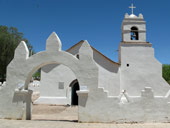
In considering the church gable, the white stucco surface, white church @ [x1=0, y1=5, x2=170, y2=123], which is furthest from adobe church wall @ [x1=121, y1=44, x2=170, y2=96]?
white church @ [x1=0, y1=5, x2=170, y2=123]

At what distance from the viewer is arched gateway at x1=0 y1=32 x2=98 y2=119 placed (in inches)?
376

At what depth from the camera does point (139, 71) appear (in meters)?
17.2

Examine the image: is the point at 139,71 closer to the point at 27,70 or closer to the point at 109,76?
the point at 109,76

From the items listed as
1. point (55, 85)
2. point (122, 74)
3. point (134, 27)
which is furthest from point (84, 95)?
point (134, 27)

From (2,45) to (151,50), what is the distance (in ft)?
70.1

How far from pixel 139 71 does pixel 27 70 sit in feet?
35.9

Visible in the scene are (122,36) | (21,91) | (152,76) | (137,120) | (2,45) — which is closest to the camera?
(137,120)

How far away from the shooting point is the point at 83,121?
29.9ft

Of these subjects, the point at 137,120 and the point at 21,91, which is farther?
the point at 21,91

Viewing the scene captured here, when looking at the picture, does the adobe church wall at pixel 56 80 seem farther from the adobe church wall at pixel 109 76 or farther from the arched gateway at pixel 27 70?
the arched gateway at pixel 27 70

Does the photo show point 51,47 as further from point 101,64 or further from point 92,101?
point 101,64

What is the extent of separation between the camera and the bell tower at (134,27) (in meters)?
18.0

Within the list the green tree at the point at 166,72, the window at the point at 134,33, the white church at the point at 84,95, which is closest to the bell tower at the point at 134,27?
the window at the point at 134,33

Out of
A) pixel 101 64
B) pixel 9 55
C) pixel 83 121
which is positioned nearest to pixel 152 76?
pixel 101 64
